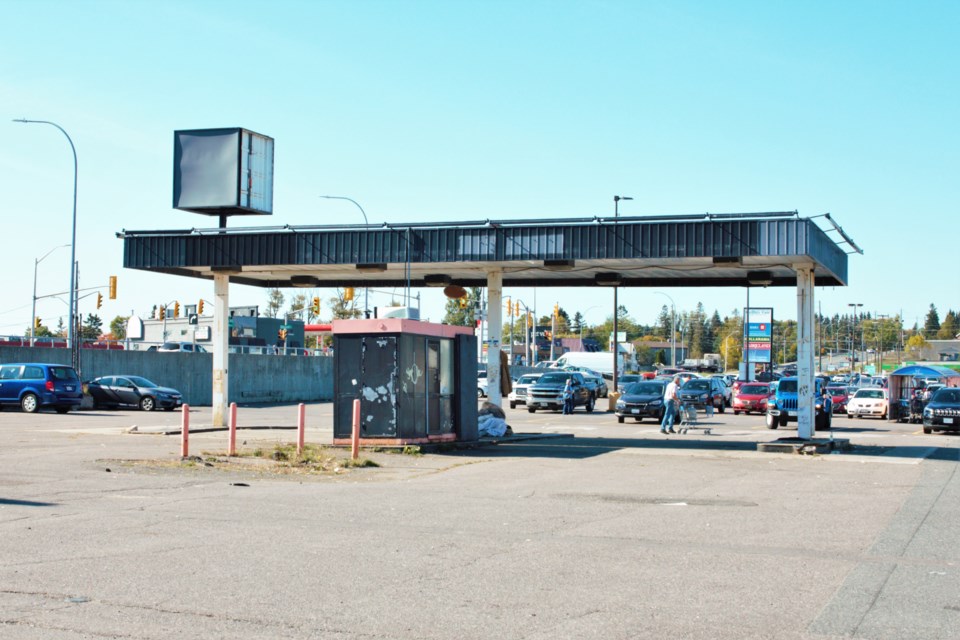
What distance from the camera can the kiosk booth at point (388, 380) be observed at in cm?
2177

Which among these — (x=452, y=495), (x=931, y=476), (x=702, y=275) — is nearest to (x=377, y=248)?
(x=702, y=275)

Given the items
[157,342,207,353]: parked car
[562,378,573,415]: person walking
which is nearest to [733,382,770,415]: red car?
[562,378,573,415]: person walking

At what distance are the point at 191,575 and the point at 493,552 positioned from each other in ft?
9.76

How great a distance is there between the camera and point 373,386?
22.0 metres

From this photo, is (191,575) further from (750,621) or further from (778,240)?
(778,240)

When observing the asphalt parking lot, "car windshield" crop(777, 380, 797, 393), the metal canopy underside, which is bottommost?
the asphalt parking lot

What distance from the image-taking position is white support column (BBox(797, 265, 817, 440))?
24.2 m

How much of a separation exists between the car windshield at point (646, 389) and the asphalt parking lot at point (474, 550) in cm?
1836

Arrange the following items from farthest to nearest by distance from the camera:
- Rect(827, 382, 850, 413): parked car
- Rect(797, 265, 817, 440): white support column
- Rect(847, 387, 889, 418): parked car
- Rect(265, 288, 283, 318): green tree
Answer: Rect(265, 288, 283, 318): green tree → Rect(827, 382, 850, 413): parked car → Rect(847, 387, 889, 418): parked car → Rect(797, 265, 817, 440): white support column

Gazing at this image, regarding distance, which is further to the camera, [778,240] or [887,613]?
[778,240]

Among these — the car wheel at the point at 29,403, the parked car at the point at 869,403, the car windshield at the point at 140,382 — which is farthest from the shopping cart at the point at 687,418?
the car wheel at the point at 29,403

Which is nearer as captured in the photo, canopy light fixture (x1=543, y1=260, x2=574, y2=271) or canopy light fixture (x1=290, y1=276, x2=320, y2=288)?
canopy light fixture (x1=543, y1=260, x2=574, y2=271)

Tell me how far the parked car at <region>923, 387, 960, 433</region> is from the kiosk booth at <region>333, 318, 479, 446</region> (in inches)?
751

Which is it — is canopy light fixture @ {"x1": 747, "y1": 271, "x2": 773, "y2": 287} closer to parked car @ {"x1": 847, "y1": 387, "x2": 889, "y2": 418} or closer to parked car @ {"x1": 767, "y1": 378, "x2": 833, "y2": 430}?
parked car @ {"x1": 767, "y1": 378, "x2": 833, "y2": 430}
